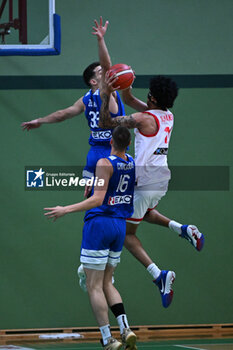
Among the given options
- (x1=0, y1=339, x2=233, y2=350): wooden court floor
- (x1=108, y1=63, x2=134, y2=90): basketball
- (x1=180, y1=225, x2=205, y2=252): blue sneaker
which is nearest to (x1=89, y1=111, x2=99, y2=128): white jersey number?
(x1=108, y1=63, x2=134, y2=90): basketball

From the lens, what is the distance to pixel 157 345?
26.7 ft

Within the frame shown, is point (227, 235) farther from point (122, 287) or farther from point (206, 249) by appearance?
point (122, 287)

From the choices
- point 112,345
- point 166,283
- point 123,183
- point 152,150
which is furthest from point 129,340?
point 152,150

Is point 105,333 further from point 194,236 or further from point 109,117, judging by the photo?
point 109,117

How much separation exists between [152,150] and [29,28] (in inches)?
76.3

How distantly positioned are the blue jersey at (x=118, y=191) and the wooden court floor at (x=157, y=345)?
7.77 ft

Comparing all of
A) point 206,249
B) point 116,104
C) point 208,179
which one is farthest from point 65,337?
point 116,104

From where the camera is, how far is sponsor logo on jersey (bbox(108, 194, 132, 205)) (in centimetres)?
614

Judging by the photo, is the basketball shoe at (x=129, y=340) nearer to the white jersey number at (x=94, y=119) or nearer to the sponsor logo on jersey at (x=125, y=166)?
the sponsor logo on jersey at (x=125, y=166)

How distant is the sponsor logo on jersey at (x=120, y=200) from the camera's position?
6.14 m

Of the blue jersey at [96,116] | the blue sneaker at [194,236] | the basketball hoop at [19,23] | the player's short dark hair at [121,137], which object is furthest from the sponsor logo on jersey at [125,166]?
the basketball hoop at [19,23]

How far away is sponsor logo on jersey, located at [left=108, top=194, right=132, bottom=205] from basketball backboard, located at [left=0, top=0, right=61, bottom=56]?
1705 mm

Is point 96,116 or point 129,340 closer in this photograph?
point 129,340

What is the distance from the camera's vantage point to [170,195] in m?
8.91
